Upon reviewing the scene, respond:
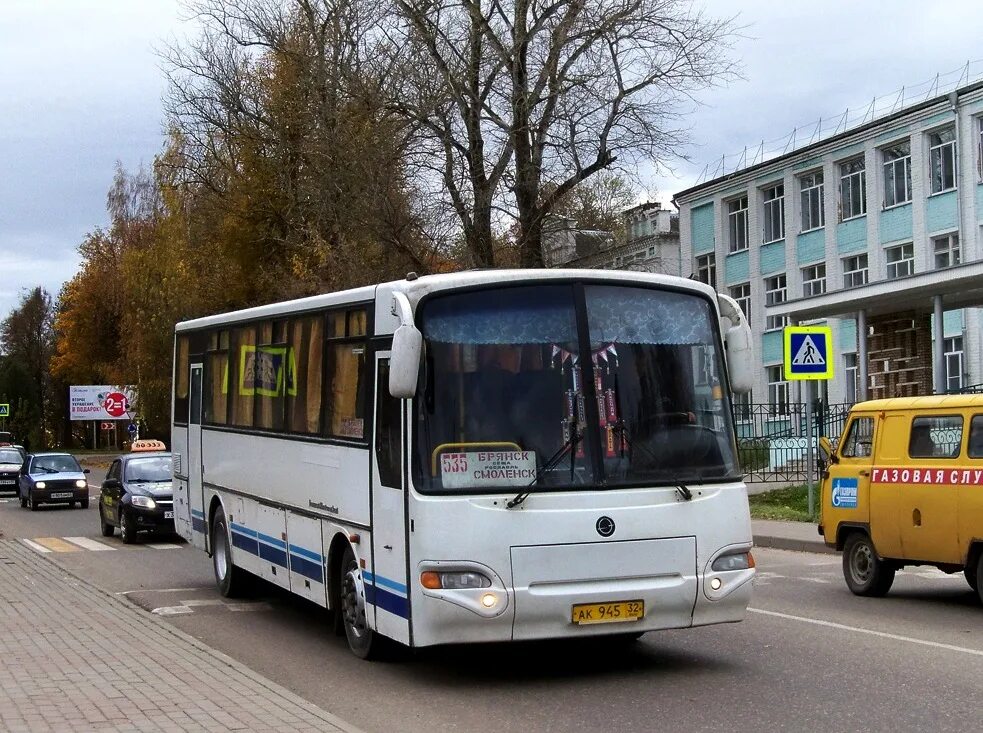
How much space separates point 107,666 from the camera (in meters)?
9.81

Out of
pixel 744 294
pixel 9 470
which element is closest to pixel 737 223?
pixel 744 294

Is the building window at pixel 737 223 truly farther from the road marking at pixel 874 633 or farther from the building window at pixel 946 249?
the road marking at pixel 874 633

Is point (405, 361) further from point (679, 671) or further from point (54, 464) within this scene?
point (54, 464)

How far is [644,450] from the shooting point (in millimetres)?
9258

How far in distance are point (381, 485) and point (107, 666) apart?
235cm

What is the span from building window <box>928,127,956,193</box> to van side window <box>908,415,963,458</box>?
31247 mm

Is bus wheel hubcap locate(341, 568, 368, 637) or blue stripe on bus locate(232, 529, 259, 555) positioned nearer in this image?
bus wheel hubcap locate(341, 568, 368, 637)

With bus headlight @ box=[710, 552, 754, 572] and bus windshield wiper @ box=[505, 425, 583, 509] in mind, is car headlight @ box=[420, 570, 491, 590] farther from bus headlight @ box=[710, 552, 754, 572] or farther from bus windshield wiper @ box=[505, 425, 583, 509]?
bus headlight @ box=[710, 552, 754, 572]

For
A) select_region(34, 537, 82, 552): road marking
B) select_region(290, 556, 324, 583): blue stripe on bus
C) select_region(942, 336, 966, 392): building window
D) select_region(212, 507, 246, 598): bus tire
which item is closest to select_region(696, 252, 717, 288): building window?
select_region(942, 336, 966, 392): building window

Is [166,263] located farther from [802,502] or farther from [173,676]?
[173,676]

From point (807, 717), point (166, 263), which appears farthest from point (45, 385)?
point (807, 717)

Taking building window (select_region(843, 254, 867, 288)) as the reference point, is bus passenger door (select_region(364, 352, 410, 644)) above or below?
below

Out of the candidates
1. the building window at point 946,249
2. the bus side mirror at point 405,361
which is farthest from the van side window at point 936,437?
the building window at point 946,249

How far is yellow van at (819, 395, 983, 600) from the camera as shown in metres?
12.5
